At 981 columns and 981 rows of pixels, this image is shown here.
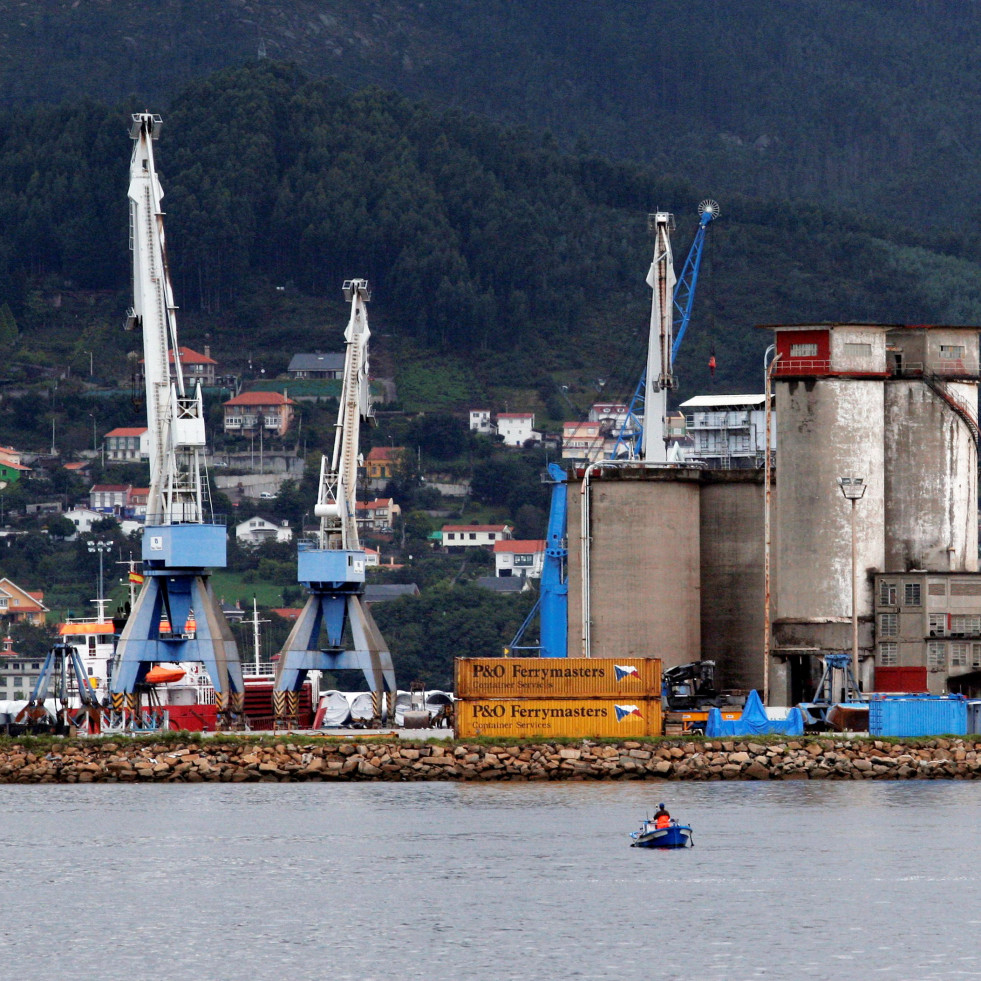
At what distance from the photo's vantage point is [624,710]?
7562 centimetres

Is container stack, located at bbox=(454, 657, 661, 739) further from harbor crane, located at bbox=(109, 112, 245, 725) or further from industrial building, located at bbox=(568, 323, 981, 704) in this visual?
harbor crane, located at bbox=(109, 112, 245, 725)

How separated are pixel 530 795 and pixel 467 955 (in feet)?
90.9

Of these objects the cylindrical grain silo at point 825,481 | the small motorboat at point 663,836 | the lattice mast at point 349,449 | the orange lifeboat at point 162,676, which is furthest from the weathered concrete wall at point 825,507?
the orange lifeboat at point 162,676

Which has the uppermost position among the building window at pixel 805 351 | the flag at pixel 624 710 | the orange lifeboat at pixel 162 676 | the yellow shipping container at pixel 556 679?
the building window at pixel 805 351

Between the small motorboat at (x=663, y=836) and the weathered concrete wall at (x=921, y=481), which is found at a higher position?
the weathered concrete wall at (x=921, y=481)

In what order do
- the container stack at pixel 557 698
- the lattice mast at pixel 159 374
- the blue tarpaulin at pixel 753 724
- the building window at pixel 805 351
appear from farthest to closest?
the lattice mast at pixel 159 374 → the building window at pixel 805 351 → the blue tarpaulin at pixel 753 724 → the container stack at pixel 557 698

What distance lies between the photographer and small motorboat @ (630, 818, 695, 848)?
182 feet

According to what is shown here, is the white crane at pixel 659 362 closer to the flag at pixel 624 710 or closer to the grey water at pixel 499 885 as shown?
the flag at pixel 624 710

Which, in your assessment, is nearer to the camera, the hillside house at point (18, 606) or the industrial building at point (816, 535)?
the industrial building at point (816, 535)

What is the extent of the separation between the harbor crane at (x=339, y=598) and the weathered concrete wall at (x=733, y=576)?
16148mm

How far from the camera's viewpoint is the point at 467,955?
143 feet

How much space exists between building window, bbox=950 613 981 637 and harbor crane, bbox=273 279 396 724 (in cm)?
2676

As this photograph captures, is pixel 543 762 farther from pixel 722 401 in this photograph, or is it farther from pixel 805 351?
pixel 722 401

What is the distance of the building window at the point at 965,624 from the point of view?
3238 inches
